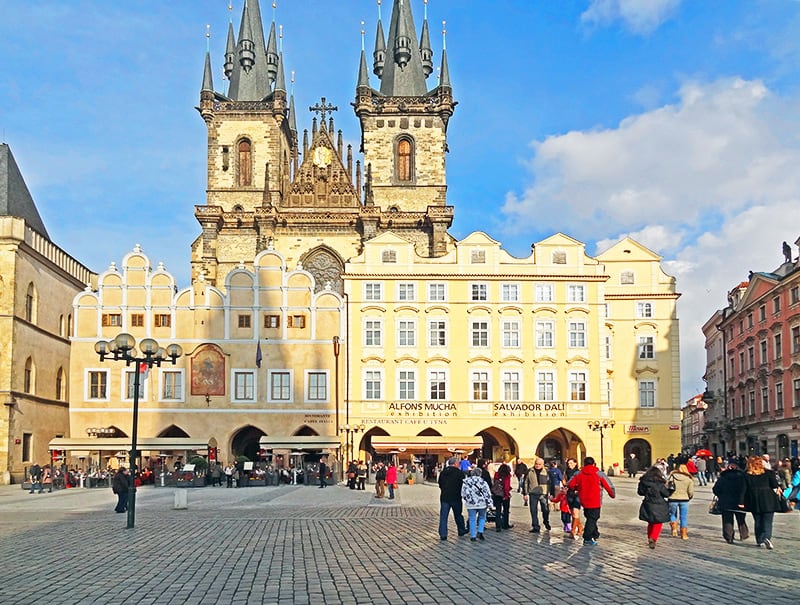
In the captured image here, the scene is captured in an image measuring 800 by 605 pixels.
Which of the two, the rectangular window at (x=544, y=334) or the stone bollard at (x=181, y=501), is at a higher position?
the rectangular window at (x=544, y=334)

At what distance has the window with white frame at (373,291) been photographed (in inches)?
2035

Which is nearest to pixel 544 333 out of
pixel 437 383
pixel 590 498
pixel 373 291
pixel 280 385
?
pixel 437 383

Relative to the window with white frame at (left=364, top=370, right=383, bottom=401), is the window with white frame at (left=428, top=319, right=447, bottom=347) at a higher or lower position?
higher

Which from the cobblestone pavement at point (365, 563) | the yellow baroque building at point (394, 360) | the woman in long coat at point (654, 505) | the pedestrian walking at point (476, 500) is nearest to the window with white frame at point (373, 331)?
the yellow baroque building at point (394, 360)

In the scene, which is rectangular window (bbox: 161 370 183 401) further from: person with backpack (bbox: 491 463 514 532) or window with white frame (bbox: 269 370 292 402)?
person with backpack (bbox: 491 463 514 532)

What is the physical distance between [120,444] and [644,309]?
2901 cm

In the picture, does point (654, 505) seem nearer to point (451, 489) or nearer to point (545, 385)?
point (451, 489)

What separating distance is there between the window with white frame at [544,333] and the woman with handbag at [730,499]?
113 ft

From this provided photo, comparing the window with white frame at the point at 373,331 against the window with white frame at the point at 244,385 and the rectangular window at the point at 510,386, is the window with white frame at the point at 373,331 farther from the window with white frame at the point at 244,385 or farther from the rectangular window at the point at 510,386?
the rectangular window at the point at 510,386

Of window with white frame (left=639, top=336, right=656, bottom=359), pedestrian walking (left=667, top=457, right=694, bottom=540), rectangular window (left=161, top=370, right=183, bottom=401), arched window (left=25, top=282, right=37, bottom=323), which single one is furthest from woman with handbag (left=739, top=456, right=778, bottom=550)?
arched window (left=25, top=282, right=37, bottom=323)

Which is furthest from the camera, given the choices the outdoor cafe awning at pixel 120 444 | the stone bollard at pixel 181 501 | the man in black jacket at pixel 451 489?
the outdoor cafe awning at pixel 120 444

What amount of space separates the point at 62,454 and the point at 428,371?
19.1 meters

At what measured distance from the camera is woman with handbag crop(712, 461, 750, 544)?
16609 mm

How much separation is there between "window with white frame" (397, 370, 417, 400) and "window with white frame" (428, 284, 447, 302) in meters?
4.02
